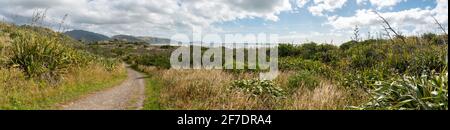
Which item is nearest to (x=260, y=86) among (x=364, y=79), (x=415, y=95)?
(x=364, y=79)

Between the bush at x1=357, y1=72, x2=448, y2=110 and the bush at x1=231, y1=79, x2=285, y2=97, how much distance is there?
3.78m

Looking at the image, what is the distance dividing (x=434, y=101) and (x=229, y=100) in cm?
465

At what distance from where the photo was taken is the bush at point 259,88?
10602mm

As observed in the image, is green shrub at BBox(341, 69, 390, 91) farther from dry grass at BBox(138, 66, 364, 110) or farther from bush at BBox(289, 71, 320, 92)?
dry grass at BBox(138, 66, 364, 110)

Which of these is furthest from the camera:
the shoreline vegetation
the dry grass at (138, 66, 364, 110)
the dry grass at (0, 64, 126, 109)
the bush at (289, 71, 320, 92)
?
the bush at (289, 71, 320, 92)

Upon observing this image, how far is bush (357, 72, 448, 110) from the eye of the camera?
573 centimetres

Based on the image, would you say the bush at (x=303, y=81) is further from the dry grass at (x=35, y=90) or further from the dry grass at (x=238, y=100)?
the dry grass at (x=35, y=90)

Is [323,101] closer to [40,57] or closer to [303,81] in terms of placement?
[303,81]

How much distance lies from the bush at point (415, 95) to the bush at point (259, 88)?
12.4ft

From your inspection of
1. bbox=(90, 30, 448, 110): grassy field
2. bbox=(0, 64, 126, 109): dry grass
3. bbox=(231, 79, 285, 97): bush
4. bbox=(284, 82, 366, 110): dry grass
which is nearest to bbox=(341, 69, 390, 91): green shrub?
bbox=(90, 30, 448, 110): grassy field
